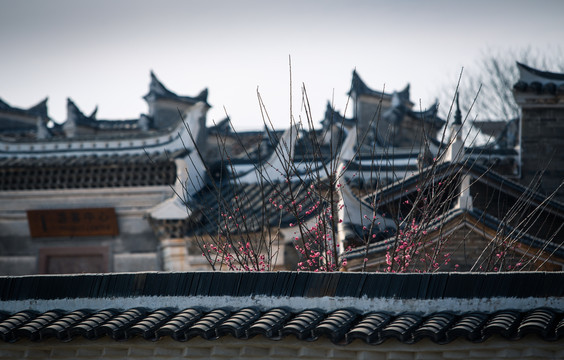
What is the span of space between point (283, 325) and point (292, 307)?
0.98ft

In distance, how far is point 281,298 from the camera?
664 cm

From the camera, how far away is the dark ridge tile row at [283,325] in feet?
19.0

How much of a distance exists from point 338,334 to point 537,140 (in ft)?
38.7

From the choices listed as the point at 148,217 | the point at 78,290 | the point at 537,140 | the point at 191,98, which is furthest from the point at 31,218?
the point at 78,290

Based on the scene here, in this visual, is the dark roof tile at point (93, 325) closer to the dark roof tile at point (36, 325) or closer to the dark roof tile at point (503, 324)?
the dark roof tile at point (36, 325)

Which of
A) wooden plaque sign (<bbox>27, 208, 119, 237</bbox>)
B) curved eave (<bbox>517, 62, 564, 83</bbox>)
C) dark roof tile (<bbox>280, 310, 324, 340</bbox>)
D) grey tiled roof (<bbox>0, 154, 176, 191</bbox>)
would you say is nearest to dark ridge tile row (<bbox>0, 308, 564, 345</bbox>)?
dark roof tile (<bbox>280, 310, 324, 340</bbox>)

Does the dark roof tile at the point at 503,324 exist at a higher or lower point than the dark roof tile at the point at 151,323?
higher

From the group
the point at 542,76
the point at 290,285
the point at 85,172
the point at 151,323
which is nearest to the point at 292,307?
the point at 290,285

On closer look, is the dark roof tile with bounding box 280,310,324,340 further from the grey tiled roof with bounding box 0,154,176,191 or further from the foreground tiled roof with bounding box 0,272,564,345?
the grey tiled roof with bounding box 0,154,176,191

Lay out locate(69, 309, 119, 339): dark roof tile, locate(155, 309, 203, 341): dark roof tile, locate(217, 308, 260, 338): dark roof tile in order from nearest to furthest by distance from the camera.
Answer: locate(217, 308, 260, 338): dark roof tile < locate(155, 309, 203, 341): dark roof tile < locate(69, 309, 119, 339): dark roof tile

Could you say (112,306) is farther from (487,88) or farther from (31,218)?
(487,88)

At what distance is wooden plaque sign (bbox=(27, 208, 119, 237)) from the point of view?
18172 mm

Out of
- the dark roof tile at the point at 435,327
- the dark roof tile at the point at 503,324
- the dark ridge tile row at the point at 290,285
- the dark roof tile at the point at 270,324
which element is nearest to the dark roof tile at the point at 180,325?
the dark ridge tile row at the point at 290,285

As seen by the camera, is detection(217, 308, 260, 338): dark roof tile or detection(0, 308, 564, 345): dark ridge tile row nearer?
detection(0, 308, 564, 345): dark ridge tile row
